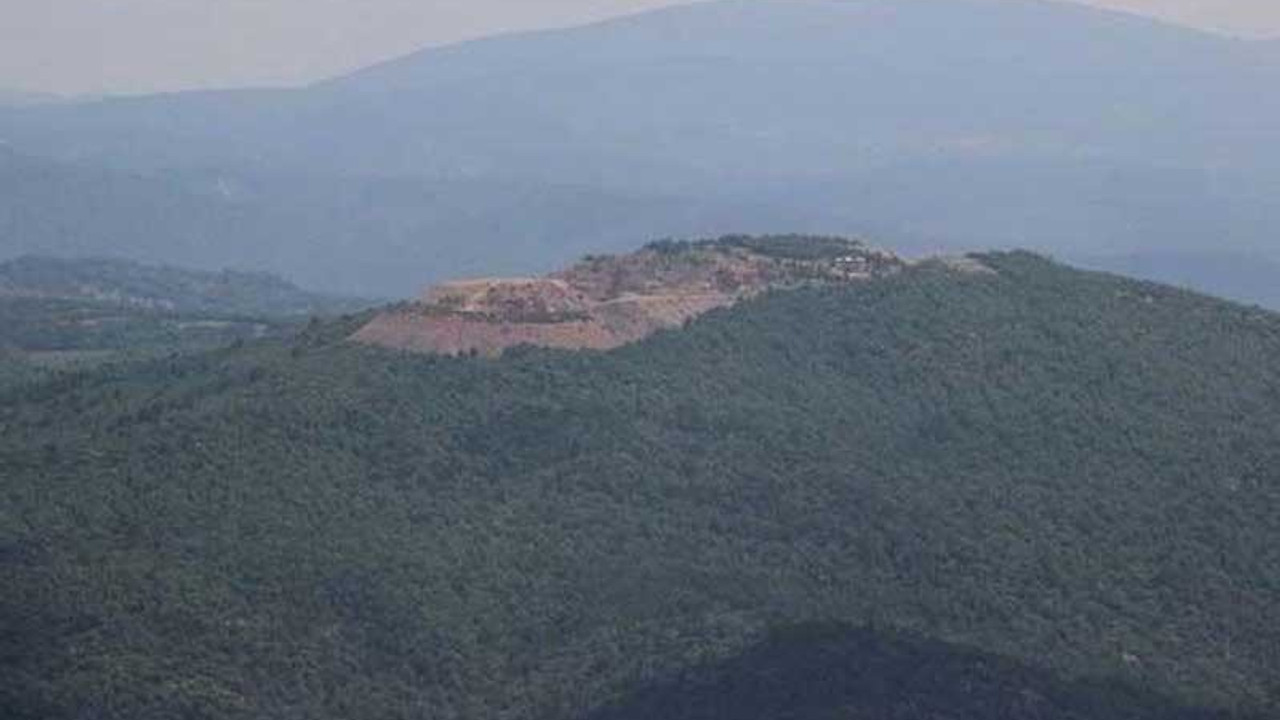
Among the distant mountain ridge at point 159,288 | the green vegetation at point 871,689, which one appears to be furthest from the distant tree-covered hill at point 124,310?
the green vegetation at point 871,689

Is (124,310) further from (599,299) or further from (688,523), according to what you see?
(688,523)

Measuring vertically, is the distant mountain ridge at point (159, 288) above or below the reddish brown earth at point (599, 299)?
below

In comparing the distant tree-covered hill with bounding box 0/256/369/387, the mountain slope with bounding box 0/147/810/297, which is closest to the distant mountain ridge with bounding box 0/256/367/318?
the distant tree-covered hill with bounding box 0/256/369/387

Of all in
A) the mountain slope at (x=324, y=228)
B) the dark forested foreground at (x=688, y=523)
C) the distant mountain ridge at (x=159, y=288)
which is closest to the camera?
the dark forested foreground at (x=688, y=523)

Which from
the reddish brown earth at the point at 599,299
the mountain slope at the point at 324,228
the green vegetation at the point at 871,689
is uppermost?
the reddish brown earth at the point at 599,299

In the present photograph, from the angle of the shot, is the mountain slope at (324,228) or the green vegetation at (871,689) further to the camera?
the mountain slope at (324,228)

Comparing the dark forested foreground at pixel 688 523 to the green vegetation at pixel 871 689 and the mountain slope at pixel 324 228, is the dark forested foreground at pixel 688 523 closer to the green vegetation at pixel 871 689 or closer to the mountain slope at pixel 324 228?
the green vegetation at pixel 871 689

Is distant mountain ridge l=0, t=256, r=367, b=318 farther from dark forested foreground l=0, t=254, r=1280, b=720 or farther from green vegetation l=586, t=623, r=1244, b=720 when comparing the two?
green vegetation l=586, t=623, r=1244, b=720
